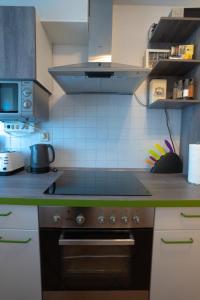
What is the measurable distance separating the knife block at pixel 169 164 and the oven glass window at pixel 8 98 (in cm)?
121

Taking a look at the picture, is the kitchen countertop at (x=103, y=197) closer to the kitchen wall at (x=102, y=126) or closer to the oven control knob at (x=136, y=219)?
the oven control knob at (x=136, y=219)

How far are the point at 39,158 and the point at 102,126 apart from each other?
2.01 ft

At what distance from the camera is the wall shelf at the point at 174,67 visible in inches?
51.8

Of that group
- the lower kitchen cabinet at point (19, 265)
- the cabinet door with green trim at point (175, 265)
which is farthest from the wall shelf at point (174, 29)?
the lower kitchen cabinet at point (19, 265)

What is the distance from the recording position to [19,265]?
102cm

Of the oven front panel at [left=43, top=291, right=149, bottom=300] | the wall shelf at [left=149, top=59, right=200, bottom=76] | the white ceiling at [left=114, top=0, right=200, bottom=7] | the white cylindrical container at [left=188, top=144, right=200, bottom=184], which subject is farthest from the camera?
the white ceiling at [left=114, top=0, right=200, bottom=7]

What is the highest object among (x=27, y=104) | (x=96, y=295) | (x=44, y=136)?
(x=27, y=104)

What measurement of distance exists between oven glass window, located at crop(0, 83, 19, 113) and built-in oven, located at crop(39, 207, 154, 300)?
2.47 ft

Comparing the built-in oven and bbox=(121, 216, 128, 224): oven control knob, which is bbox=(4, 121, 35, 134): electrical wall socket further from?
bbox=(121, 216, 128, 224): oven control knob

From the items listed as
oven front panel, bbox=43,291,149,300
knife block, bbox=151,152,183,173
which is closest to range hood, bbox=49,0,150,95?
knife block, bbox=151,152,183,173

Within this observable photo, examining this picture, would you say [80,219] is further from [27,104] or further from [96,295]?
[27,104]

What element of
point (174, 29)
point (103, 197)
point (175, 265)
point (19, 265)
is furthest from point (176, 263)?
point (174, 29)

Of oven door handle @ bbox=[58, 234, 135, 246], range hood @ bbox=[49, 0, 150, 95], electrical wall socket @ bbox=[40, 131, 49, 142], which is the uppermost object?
range hood @ bbox=[49, 0, 150, 95]

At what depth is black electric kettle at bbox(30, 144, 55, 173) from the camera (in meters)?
1.52
